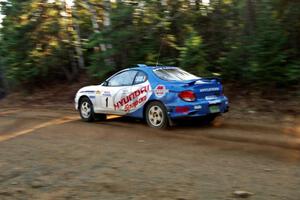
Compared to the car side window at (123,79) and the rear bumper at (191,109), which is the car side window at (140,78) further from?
the rear bumper at (191,109)

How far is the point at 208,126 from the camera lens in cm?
1102

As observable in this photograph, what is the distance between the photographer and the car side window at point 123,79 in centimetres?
1151

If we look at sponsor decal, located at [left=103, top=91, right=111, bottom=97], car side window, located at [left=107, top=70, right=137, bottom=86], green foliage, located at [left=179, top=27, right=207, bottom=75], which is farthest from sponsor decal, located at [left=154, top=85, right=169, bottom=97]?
green foliage, located at [left=179, top=27, right=207, bottom=75]

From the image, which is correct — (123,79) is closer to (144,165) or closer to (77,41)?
(144,165)

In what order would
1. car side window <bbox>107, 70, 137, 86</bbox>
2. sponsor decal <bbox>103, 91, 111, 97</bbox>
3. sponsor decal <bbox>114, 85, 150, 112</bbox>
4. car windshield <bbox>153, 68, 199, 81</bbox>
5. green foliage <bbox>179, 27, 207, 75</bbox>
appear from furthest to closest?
green foliage <bbox>179, 27, 207, 75</bbox>, sponsor decal <bbox>103, 91, 111, 97</bbox>, car side window <bbox>107, 70, 137, 86</bbox>, sponsor decal <bbox>114, 85, 150, 112</bbox>, car windshield <bbox>153, 68, 199, 81</bbox>

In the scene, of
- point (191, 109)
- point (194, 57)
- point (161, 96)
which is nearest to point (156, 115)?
point (161, 96)

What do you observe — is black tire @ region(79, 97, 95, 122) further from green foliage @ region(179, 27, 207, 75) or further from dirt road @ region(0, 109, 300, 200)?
green foliage @ region(179, 27, 207, 75)

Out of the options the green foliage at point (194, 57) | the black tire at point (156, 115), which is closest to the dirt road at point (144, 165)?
the black tire at point (156, 115)

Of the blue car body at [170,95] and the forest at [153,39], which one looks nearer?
the blue car body at [170,95]

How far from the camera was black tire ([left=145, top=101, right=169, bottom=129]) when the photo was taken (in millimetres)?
10578

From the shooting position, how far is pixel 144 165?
7.09m

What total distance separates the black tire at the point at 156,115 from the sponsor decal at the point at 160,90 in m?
0.22

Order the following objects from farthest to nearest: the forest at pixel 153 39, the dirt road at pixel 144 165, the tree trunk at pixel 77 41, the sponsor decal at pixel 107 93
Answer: the tree trunk at pixel 77 41 < the forest at pixel 153 39 < the sponsor decal at pixel 107 93 < the dirt road at pixel 144 165

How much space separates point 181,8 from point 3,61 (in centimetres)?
1115
